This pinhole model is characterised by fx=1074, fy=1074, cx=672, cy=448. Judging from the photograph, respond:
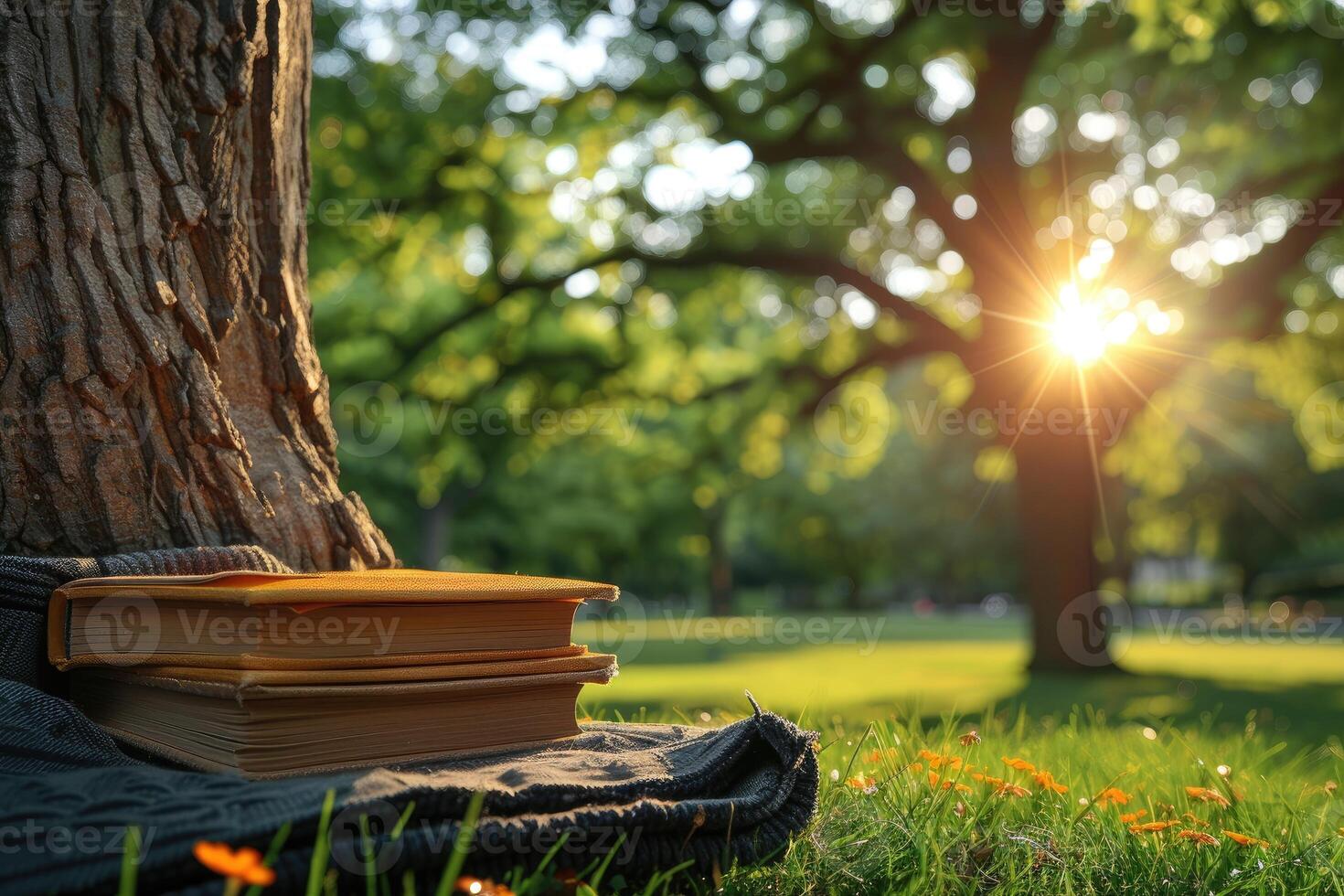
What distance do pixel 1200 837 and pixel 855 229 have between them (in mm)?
12705

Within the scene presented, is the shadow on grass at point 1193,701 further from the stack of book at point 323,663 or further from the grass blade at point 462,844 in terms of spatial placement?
the grass blade at point 462,844

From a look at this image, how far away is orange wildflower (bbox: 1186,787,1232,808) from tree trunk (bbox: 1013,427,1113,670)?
10055mm

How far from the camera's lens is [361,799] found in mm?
1367

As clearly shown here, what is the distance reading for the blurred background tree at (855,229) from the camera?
10.9m

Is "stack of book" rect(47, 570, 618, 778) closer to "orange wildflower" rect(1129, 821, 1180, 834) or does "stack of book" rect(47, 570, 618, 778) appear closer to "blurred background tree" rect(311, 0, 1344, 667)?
"orange wildflower" rect(1129, 821, 1180, 834)

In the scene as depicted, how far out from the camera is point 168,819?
1.32 m

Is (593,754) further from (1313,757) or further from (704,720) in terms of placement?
(1313,757)

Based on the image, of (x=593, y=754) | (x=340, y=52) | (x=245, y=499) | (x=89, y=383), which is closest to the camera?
(x=593, y=754)

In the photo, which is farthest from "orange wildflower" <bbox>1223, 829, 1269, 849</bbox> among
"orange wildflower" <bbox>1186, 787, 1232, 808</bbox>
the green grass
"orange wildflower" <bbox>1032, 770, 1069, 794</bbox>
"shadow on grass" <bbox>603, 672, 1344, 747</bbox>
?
"shadow on grass" <bbox>603, 672, 1344, 747</bbox>

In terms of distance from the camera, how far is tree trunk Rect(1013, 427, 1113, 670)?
483 inches

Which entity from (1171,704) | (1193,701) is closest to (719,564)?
(1193,701)

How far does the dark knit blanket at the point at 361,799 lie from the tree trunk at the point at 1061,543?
10958 millimetres

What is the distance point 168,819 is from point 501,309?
11854mm

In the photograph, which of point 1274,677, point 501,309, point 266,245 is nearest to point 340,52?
point 501,309
